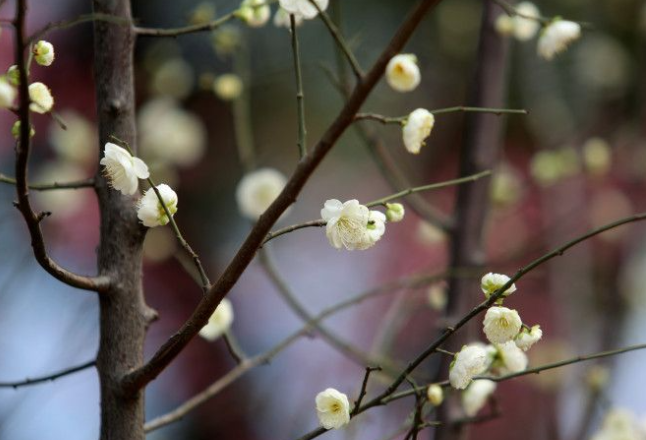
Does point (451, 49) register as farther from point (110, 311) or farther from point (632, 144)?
point (110, 311)

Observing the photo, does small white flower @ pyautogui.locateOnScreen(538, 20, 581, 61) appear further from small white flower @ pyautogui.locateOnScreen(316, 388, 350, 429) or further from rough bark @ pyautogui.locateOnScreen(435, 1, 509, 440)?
small white flower @ pyautogui.locateOnScreen(316, 388, 350, 429)

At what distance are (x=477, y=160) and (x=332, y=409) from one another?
2.67 ft

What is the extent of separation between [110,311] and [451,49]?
102 inches

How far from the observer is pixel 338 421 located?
0.92 metres

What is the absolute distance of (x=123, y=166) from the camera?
2.90ft

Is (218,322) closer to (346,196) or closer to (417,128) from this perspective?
(417,128)

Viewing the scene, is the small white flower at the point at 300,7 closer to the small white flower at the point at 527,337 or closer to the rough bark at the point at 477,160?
the small white flower at the point at 527,337

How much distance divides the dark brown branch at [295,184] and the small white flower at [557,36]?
57cm

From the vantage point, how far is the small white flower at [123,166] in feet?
2.89

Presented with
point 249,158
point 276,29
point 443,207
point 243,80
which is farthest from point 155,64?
point 443,207

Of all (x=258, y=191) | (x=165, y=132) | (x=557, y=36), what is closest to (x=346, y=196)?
(x=165, y=132)

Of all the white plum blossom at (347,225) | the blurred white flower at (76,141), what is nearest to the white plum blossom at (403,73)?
the white plum blossom at (347,225)

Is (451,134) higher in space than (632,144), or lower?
higher

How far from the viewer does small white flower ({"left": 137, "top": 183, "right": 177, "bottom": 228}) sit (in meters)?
0.92
